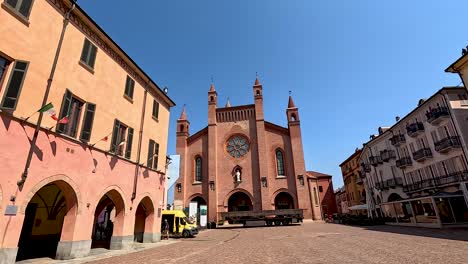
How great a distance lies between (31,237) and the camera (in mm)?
12562

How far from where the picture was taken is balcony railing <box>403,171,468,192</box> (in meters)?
20.7

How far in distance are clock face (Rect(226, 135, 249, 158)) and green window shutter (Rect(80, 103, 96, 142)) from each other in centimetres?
2684

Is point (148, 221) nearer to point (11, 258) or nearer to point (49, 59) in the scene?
point (11, 258)

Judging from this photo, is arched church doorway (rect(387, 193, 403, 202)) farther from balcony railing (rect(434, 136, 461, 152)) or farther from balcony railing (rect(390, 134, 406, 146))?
balcony railing (rect(434, 136, 461, 152))

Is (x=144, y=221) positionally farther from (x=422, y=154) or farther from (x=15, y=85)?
(x=422, y=154)

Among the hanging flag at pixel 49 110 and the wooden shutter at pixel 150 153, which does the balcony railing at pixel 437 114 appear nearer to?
the wooden shutter at pixel 150 153

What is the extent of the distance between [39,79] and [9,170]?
138 inches

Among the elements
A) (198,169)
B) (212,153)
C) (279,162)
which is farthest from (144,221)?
(279,162)

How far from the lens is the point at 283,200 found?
117 ft

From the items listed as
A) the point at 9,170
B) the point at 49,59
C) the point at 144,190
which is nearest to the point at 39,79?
the point at 49,59

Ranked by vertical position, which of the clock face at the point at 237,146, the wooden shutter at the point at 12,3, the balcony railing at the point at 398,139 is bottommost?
the wooden shutter at the point at 12,3

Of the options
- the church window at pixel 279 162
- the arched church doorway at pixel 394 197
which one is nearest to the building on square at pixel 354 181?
the arched church doorway at pixel 394 197

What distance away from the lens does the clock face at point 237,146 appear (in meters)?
37.1

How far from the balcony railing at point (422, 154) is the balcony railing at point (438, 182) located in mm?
2280
